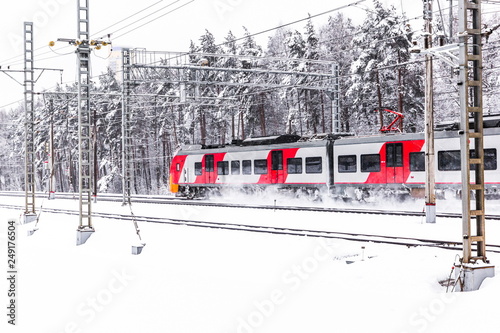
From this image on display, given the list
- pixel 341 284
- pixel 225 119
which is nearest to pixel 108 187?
pixel 225 119

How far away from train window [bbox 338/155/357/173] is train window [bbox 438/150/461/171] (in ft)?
13.5

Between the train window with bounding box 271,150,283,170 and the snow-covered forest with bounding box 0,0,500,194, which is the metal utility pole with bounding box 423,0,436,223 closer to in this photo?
the snow-covered forest with bounding box 0,0,500,194

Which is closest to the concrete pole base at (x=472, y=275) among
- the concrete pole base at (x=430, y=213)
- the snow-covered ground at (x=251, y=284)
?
the snow-covered ground at (x=251, y=284)

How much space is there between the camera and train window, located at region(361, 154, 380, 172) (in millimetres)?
25000

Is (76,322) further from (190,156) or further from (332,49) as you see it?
(332,49)

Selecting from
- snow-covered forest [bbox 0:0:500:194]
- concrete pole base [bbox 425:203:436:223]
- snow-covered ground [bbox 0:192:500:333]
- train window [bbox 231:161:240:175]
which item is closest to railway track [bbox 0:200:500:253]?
snow-covered ground [bbox 0:192:500:333]

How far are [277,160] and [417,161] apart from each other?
7.94m

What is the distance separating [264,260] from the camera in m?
13.7

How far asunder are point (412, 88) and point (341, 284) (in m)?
31.4

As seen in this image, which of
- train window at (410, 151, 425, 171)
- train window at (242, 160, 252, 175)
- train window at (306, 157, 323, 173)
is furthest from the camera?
train window at (242, 160, 252, 175)

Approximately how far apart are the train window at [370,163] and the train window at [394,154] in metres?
0.52

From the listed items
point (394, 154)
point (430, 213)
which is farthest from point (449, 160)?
point (430, 213)

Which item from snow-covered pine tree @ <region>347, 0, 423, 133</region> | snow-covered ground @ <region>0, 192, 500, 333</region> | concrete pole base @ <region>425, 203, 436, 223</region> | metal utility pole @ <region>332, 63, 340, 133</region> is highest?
snow-covered pine tree @ <region>347, 0, 423, 133</region>

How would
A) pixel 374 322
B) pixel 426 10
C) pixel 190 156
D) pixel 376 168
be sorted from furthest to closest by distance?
pixel 190 156 → pixel 376 168 → pixel 426 10 → pixel 374 322
